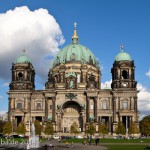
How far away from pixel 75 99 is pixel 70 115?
6561 mm

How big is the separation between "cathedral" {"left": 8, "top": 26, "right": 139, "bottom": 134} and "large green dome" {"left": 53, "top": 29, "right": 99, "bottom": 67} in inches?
322

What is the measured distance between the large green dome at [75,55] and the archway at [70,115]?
18.0m

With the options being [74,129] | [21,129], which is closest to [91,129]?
[74,129]

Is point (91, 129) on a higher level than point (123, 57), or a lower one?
lower

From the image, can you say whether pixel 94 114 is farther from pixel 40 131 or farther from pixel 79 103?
pixel 40 131

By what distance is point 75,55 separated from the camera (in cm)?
13175

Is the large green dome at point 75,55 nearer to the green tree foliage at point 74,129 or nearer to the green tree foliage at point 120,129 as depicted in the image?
the green tree foliage at point 74,129

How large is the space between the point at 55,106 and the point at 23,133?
1426 centimetres

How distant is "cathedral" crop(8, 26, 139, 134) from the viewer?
115 meters

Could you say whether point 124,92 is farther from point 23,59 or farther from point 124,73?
point 23,59

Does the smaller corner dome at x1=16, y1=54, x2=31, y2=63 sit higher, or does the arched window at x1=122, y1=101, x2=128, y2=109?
the smaller corner dome at x1=16, y1=54, x2=31, y2=63

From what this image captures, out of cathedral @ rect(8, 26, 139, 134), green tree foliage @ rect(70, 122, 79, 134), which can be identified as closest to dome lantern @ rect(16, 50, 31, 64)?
cathedral @ rect(8, 26, 139, 134)

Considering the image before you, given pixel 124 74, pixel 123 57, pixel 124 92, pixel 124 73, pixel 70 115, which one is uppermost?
pixel 123 57

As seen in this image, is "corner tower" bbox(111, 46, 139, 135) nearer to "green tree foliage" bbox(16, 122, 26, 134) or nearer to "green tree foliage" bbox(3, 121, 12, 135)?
"green tree foliage" bbox(16, 122, 26, 134)
